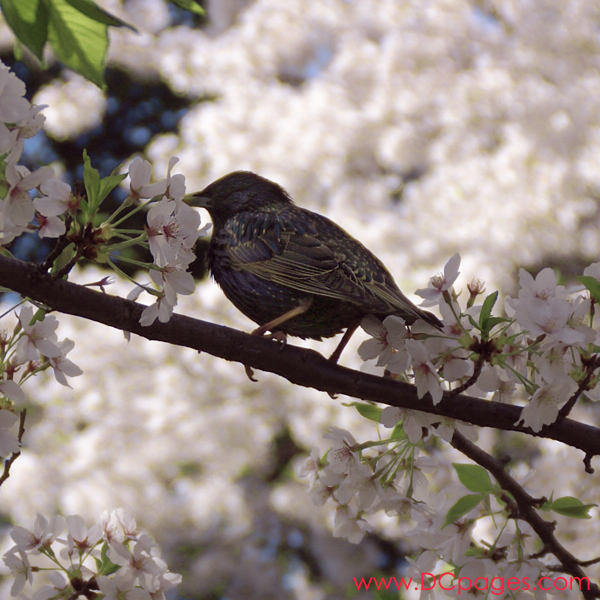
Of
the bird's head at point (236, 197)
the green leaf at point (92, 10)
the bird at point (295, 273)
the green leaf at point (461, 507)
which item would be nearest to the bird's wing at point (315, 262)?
the bird at point (295, 273)

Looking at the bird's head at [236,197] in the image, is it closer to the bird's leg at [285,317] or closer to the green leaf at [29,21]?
the bird's leg at [285,317]

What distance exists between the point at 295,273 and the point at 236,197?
0.48 metres

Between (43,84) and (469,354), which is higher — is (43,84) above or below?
below

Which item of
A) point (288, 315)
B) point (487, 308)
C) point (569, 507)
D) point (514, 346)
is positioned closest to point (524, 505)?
point (569, 507)

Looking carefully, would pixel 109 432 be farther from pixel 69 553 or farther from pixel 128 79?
pixel 128 79

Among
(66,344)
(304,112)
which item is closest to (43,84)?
(304,112)

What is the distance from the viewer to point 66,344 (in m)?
1.09

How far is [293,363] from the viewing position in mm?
1064

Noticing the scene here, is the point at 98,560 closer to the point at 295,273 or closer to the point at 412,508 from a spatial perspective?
the point at 412,508

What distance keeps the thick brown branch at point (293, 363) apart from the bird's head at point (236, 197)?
83cm

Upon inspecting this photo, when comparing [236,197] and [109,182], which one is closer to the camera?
[109,182]

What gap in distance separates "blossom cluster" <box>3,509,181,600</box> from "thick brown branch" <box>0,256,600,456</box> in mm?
368

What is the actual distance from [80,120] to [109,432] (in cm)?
340

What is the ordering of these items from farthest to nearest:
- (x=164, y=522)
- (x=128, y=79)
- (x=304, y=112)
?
1. (x=128, y=79)
2. (x=304, y=112)
3. (x=164, y=522)
